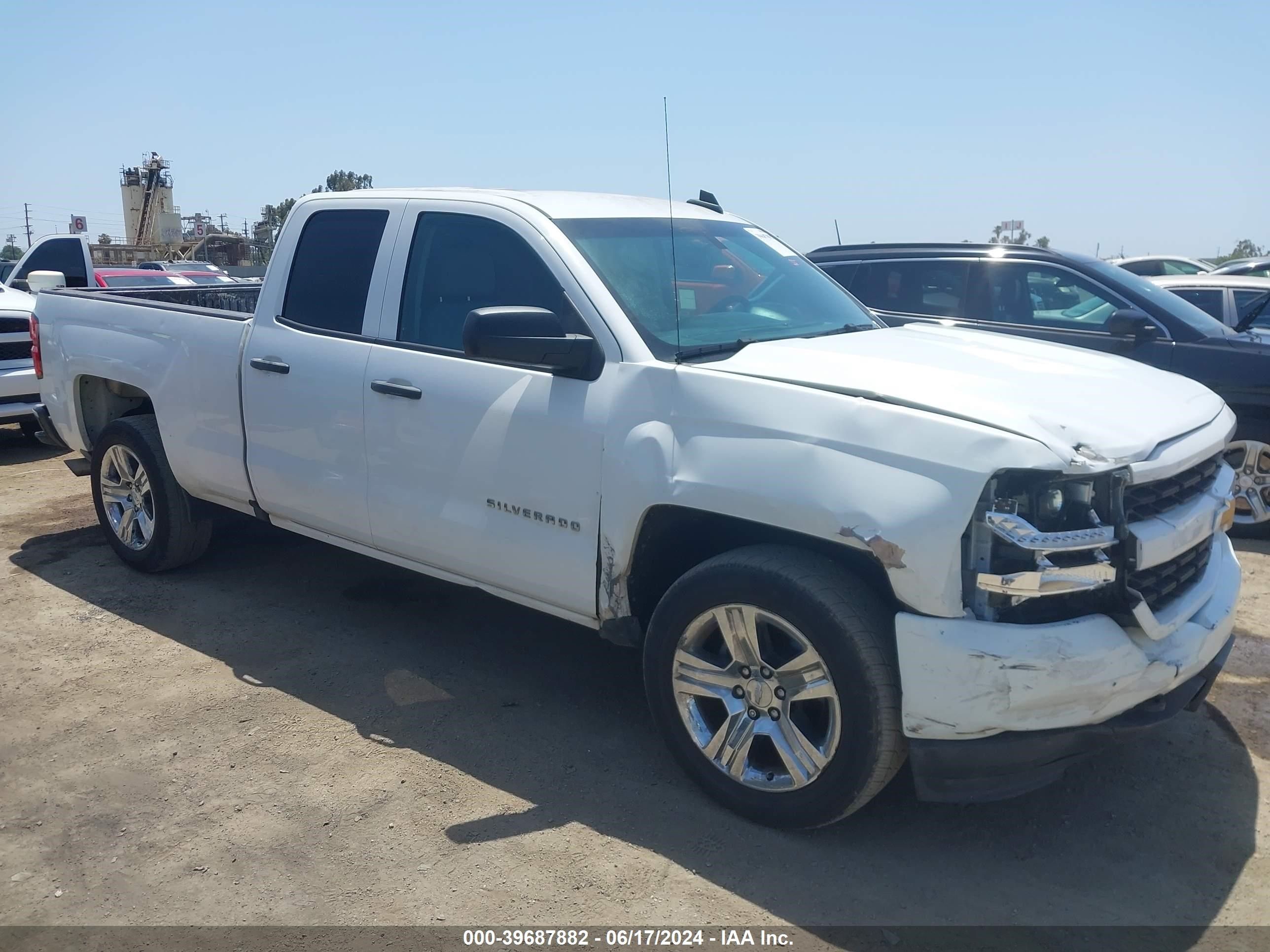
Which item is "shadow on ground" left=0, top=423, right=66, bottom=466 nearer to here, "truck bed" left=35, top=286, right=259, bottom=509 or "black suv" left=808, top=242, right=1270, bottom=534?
"truck bed" left=35, top=286, right=259, bottom=509

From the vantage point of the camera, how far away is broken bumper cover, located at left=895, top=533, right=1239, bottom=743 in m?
2.87

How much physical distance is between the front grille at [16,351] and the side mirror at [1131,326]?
864 cm

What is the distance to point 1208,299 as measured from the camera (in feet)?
28.0

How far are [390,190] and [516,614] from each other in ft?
6.88

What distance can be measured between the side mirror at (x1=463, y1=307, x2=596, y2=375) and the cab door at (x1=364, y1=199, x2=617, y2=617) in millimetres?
92

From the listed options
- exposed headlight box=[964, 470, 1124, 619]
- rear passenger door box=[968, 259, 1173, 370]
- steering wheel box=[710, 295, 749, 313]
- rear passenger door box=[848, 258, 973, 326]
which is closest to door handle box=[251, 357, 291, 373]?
steering wheel box=[710, 295, 749, 313]

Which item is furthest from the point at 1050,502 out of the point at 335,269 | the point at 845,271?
the point at 845,271

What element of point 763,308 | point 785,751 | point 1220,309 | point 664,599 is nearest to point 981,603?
point 785,751

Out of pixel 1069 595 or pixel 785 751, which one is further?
pixel 785 751

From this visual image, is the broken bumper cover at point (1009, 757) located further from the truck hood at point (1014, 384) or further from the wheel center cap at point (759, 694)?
the truck hood at point (1014, 384)

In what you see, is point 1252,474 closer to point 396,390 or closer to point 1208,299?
point 1208,299

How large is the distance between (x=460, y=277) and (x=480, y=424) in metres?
0.68

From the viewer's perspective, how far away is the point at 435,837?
3369 mm

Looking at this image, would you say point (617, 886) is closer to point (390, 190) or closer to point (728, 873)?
point (728, 873)
